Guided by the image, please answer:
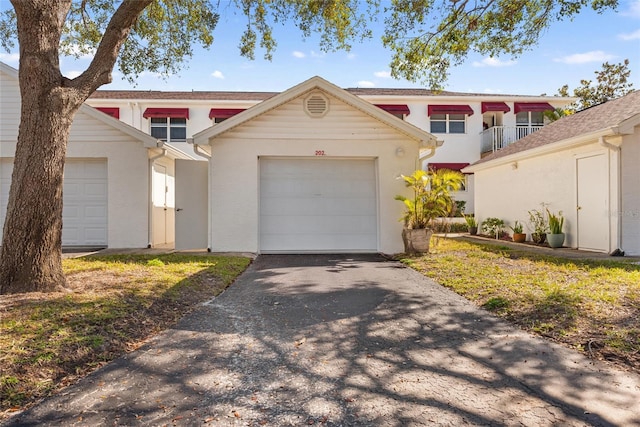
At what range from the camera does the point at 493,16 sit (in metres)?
8.97

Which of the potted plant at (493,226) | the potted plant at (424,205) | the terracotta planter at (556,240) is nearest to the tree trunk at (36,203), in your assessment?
the potted plant at (424,205)

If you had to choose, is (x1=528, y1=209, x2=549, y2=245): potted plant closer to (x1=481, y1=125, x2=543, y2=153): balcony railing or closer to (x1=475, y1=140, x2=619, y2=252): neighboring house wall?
(x1=475, y1=140, x2=619, y2=252): neighboring house wall

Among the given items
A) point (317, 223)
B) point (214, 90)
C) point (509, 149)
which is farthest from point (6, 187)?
point (509, 149)

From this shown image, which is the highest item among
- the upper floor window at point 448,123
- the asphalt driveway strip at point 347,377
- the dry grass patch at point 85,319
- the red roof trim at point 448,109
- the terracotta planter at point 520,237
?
the red roof trim at point 448,109

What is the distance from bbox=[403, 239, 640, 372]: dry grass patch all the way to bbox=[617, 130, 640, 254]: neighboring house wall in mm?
1674

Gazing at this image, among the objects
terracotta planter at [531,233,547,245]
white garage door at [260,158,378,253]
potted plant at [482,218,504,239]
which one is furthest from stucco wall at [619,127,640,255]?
white garage door at [260,158,378,253]

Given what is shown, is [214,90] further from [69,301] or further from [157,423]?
[157,423]

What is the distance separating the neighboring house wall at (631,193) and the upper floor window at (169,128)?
55.1 ft

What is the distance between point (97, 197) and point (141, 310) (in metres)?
7.59

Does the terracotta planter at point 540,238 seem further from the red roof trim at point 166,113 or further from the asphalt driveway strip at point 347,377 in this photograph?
the red roof trim at point 166,113

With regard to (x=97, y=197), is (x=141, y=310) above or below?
below

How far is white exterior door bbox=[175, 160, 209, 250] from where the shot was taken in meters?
10.3

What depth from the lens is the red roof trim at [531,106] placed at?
63.4 ft

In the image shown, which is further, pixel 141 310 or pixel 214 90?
pixel 214 90
